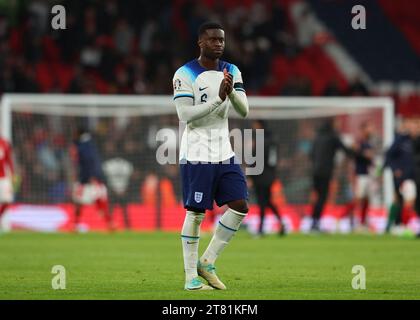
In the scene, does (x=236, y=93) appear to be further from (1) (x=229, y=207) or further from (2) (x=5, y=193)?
(2) (x=5, y=193)

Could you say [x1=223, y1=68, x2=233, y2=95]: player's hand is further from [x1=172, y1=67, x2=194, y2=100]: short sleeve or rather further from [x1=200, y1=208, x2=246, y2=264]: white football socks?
[x1=200, y1=208, x2=246, y2=264]: white football socks

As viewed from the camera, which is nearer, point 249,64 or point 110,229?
point 110,229

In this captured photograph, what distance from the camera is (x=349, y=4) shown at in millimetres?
31625

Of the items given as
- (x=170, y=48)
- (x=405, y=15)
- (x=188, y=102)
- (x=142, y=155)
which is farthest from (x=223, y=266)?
(x=405, y=15)

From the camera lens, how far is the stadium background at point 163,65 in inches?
938

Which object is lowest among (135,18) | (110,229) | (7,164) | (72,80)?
(110,229)

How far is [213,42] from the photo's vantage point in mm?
9625

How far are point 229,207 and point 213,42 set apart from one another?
155 cm

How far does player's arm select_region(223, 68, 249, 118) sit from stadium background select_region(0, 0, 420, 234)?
518 inches

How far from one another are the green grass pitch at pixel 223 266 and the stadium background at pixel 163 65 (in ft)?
10.4

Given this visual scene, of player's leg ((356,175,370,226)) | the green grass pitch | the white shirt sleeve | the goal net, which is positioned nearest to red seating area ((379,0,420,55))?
the goal net

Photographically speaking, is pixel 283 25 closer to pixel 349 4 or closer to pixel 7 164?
pixel 349 4

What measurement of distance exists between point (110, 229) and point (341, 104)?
6325mm
